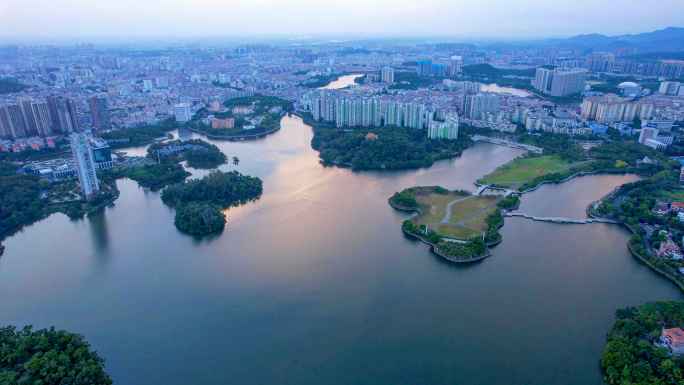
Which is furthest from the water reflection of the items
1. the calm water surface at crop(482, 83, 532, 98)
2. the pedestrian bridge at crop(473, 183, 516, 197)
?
the calm water surface at crop(482, 83, 532, 98)

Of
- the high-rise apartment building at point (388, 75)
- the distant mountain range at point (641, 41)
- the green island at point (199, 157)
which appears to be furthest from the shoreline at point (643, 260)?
the distant mountain range at point (641, 41)

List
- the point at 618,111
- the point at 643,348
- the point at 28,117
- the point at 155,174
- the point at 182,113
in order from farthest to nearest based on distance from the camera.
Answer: the point at 182,113, the point at 618,111, the point at 28,117, the point at 155,174, the point at 643,348

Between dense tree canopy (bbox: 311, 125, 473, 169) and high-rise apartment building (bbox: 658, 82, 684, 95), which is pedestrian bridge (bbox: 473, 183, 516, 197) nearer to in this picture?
dense tree canopy (bbox: 311, 125, 473, 169)

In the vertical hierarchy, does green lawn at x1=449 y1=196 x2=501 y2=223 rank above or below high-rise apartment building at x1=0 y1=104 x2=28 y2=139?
below

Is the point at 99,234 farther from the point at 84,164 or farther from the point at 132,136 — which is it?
the point at 132,136

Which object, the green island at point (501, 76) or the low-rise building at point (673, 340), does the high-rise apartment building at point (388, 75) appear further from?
the low-rise building at point (673, 340)

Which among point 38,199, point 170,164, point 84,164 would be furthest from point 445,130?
point 38,199
